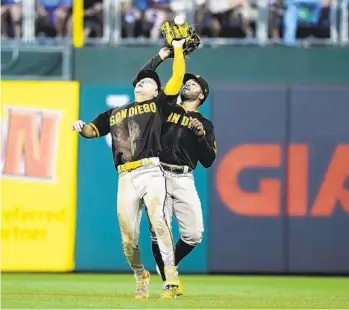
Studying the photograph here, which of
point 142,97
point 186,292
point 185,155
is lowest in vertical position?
point 186,292

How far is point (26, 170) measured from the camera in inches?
586

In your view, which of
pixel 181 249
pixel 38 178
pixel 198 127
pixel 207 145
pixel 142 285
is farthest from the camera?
pixel 38 178

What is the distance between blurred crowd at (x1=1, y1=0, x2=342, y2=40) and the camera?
49.7ft

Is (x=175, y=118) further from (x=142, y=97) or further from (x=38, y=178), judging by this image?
(x=38, y=178)

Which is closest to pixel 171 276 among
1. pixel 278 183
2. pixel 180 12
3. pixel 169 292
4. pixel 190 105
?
pixel 169 292

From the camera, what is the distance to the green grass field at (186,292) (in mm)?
9672

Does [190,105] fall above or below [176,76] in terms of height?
below

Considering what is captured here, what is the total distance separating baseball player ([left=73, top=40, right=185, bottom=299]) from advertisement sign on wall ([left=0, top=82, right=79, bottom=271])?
4.62 m

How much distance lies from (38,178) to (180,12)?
281 cm

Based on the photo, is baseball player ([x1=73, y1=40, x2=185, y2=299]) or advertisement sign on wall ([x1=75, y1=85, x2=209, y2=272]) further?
advertisement sign on wall ([x1=75, y1=85, x2=209, y2=272])

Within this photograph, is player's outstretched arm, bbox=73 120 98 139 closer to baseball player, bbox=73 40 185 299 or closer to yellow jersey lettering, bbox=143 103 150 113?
baseball player, bbox=73 40 185 299

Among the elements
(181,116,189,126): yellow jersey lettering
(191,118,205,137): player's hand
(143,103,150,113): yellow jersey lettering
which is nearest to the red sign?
(181,116,189,126): yellow jersey lettering

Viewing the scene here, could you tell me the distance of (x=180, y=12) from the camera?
50.0ft

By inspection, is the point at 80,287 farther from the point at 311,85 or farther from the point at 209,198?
the point at 311,85
